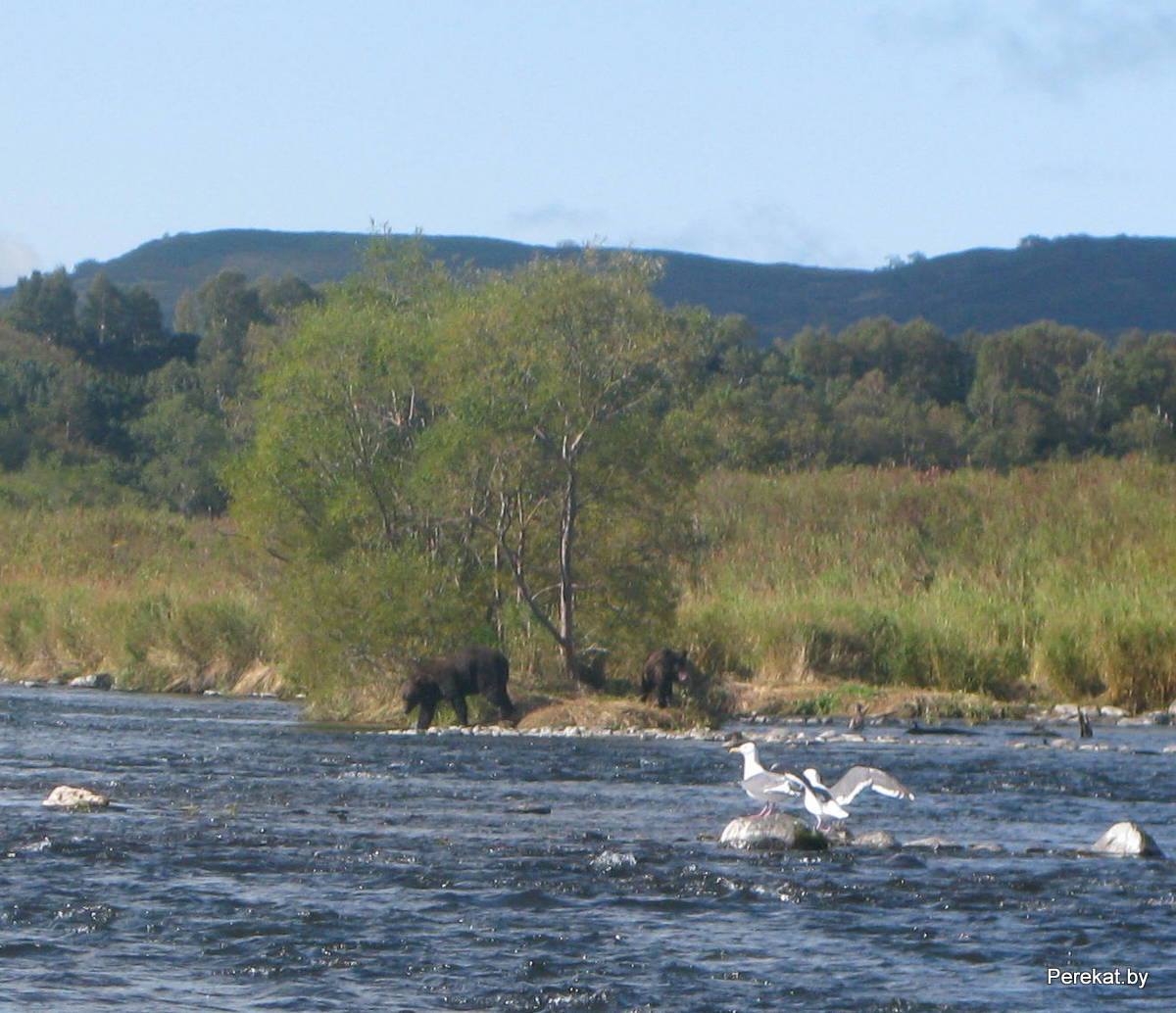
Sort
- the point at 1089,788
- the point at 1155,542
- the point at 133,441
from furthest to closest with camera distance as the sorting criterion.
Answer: the point at 133,441 < the point at 1155,542 < the point at 1089,788

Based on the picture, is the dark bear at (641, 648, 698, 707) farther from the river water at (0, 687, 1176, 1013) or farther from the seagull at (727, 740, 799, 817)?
the seagull at (727, 740, 799, 817)

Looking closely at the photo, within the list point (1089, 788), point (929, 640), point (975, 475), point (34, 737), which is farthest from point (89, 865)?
point (975, 475)

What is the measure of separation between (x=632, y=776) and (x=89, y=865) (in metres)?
6.99

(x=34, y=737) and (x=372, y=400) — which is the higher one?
(x=372, y=400)

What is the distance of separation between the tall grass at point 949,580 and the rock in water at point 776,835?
13.6 m

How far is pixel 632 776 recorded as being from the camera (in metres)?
19.4

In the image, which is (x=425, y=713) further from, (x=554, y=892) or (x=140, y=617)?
(x=554, y=892)

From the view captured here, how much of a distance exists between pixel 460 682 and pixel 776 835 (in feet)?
35.2

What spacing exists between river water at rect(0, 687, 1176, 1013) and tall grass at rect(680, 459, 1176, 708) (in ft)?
24.1

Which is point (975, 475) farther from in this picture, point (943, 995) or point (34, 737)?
point (943, 995)

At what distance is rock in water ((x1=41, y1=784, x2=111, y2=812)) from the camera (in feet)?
53.7

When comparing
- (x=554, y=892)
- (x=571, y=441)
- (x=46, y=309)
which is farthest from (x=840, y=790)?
(x=46, y=309)

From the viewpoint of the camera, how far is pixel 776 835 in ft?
47.2

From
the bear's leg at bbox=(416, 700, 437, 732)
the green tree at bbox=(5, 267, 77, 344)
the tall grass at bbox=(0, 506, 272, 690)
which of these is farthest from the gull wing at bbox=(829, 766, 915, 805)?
the green tree at bbox=(5, 267, 77, 344)
